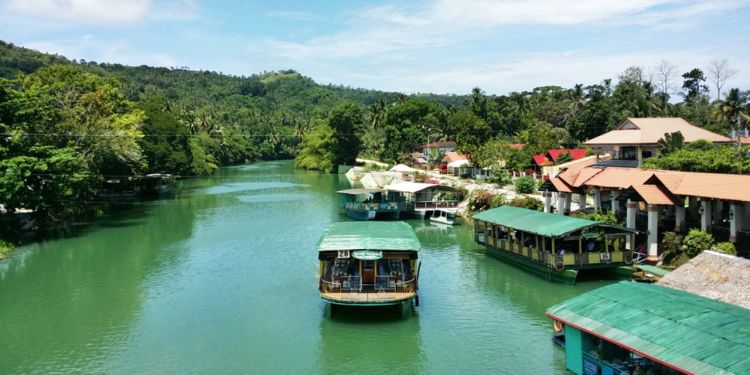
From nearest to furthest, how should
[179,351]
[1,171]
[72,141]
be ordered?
[179,351] → [1,171] → [72,141]

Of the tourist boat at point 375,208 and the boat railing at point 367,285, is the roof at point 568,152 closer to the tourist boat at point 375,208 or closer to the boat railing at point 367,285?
the tourist boat at point 375,208

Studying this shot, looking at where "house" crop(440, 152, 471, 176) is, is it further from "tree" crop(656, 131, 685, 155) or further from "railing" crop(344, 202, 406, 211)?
"tree" crop(656, 131, 685, 155)

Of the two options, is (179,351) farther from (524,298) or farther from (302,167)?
(302,167)

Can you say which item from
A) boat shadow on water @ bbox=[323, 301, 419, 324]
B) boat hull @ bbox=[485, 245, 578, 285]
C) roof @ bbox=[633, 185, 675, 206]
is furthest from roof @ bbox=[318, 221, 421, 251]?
roof @ bbox=[633, 185, 675, 206]

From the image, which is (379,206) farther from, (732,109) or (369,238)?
(732,109)

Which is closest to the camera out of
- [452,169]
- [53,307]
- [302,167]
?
[53,307]

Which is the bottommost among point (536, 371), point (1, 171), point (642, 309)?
point (536, 371)

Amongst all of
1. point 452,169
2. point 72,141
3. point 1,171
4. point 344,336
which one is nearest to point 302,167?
point 452,169
